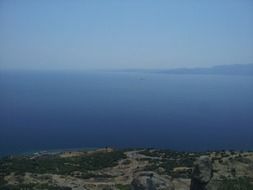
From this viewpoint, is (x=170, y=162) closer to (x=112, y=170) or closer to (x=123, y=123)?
(x=112, y=170)

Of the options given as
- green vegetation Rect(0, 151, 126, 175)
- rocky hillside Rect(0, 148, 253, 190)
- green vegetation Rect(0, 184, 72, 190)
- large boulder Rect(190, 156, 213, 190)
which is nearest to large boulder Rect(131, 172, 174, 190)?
large boulder Rect(190, 156, 213, 190)

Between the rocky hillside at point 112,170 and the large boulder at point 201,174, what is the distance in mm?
5399

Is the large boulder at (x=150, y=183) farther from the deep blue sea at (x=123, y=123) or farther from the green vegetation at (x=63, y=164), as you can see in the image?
the deep blue sea at (x=123, y=123)

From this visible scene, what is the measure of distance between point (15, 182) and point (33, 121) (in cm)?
7734

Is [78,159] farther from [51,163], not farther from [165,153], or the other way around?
[165,153]

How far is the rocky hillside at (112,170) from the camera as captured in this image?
29.9m

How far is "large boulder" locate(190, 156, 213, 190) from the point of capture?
1683 centimetres

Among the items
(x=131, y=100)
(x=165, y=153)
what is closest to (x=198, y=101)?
(x=131, y=100)

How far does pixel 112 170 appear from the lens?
38.7 meters

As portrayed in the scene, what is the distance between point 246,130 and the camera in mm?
103500

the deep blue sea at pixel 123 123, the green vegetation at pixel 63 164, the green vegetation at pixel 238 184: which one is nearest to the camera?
the green vegetation at pixel 238 184

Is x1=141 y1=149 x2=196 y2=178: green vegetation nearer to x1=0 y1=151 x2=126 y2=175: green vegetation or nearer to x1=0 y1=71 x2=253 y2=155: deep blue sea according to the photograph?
x1=0 y1=151 x2=126 y2=175: green vegetation

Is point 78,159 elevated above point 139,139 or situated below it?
above

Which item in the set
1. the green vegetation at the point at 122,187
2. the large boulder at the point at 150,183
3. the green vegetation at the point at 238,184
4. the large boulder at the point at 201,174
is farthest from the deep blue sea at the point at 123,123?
the large boulder at the point at 150,183
